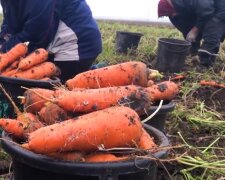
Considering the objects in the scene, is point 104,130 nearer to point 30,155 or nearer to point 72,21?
point 30,155

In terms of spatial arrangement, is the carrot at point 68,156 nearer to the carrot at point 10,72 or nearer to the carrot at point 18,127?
the carrot at point 18,127

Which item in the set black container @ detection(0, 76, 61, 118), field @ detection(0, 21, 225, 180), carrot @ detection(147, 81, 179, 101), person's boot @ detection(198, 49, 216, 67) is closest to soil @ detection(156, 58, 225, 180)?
field @ detection(0, 21, 225, 180)

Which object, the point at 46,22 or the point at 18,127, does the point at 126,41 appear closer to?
the point at 46,22

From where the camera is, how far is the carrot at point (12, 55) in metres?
2.82

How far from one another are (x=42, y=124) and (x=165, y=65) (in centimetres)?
347

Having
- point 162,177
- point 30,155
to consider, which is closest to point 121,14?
point 162,177

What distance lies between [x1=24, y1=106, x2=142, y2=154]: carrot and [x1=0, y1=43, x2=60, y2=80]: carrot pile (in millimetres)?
1256

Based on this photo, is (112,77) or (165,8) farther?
(165,8)

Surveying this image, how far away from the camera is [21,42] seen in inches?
124

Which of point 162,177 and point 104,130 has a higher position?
point 104,130

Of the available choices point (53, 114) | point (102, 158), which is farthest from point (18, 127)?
point (102, 158)

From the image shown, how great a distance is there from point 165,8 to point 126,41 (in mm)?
660

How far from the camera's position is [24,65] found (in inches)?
110

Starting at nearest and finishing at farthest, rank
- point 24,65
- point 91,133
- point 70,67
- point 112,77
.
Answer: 1. point 91,133
2. point 112,77
3. point 24,65
4. point 70,67
